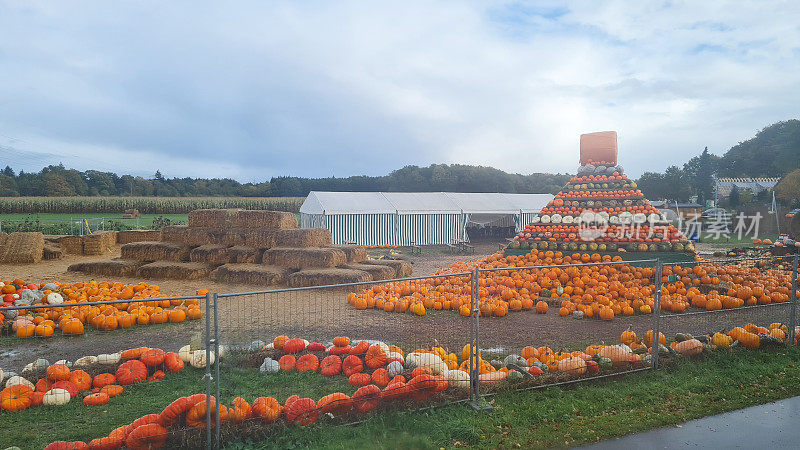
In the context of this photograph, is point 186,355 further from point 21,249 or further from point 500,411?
point 21,249

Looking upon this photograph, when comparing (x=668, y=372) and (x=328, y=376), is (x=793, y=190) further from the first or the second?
(x=328, y=376)

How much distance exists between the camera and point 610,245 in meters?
14.1

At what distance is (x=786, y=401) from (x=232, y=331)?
290 inches

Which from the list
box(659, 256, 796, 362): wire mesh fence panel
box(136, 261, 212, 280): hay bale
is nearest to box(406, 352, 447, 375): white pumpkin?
box(659, 256, 796, 362): wire mesh fence panel

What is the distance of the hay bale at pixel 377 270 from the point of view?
14852 mm

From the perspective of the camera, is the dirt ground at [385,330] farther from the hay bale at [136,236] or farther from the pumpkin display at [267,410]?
the hay bale at [136,236]

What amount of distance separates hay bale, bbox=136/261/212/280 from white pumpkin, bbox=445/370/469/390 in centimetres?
1280

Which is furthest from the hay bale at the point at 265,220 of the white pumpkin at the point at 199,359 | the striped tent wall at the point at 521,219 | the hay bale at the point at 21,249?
the striped tent wall at the point at 521,219

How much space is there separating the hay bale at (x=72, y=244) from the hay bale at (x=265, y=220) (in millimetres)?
10074

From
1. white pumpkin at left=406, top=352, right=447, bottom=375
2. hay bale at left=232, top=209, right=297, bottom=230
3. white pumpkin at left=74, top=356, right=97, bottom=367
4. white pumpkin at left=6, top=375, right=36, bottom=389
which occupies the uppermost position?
hay bale at left=232, top=209, right=297, bottom=230

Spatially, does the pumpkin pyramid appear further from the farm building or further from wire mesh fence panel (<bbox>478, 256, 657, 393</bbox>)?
the farm building

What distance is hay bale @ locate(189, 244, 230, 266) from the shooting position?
657 inches

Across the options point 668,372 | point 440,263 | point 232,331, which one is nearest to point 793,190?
point 440,263

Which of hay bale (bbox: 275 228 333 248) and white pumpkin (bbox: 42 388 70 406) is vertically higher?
hay bale (bbox: 275 228 333 248)
